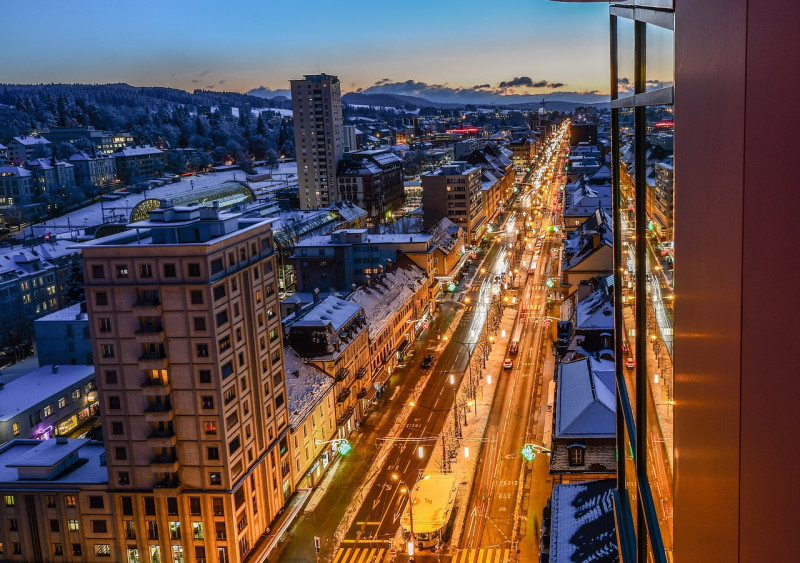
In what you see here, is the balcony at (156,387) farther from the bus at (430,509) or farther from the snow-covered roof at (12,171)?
the snow-covered roof at (12,171)

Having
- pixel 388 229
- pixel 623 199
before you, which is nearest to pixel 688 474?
pixel 623 199

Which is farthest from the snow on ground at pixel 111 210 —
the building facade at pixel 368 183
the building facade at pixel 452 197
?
the building facade at pixel 452 197

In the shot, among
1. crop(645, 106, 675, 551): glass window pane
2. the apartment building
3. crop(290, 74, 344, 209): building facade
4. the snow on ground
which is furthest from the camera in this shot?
crop(290, 74, 344, 209): building facade

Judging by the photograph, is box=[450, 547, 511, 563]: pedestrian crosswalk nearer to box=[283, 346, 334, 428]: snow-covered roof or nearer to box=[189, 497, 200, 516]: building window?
box=[189, 497, 200, 516]: building window

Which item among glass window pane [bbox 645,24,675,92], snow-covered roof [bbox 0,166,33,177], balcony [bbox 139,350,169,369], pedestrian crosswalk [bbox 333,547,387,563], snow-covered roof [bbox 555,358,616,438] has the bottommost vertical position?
pedestrian crosswalk [bbox 333,547,387,563]

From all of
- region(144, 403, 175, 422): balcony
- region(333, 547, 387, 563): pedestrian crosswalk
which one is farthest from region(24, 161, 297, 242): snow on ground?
region(333, 547, 387, 563): pedestrian crosswalk

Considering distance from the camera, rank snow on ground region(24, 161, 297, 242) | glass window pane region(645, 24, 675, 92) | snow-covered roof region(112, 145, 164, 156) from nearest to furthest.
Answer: glass window pane region(645, 24, 675, 92), snow on ground region(24, 161, 297, 242), snow-covered roof region(112, 145, 164, 156)

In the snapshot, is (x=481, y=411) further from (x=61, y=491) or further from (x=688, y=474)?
(x=688, y=474)

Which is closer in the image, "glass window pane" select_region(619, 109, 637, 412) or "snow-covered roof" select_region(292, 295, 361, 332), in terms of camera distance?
"glass window pane" select_region(619, 109, 637, 412)
